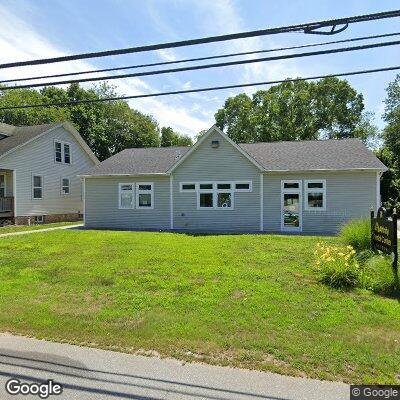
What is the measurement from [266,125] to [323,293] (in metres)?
→ 37.5

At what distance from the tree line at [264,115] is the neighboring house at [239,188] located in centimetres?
2086

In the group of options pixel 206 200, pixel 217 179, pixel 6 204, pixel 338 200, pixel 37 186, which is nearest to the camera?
pixel 338 200

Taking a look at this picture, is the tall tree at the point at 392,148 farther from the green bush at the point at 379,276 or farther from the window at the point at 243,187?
the green bush at the point at 379,276

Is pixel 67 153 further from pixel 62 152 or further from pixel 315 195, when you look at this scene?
pixel 315 195

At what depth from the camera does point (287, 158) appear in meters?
18.9

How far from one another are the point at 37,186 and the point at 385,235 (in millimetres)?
22025

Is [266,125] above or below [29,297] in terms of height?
above

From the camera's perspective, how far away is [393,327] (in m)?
5.49

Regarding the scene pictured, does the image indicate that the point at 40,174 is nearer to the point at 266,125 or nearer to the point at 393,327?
the point at 393,327

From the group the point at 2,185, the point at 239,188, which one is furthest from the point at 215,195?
the point at 2,185

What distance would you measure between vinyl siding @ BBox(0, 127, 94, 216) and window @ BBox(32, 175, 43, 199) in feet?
0.77

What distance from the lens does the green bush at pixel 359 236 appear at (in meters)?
9.69

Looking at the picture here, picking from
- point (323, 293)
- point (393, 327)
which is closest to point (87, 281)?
point (323, 293)

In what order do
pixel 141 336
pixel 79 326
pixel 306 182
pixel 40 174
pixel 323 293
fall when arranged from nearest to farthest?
1. pixel 141 336
2. pixel 79 326
3. pixel 323 293
4. pixel 306 182
5. pixel 40 174
